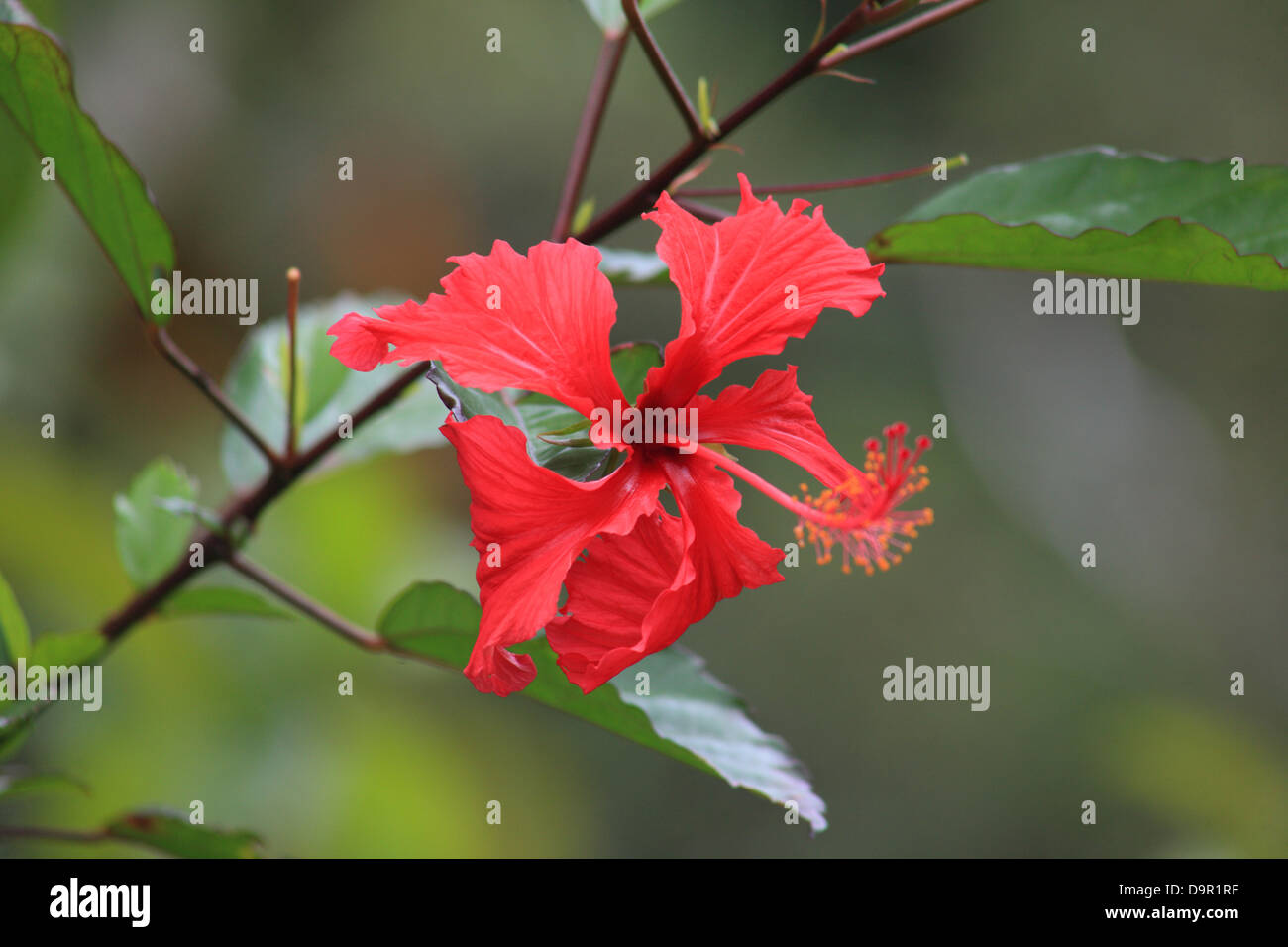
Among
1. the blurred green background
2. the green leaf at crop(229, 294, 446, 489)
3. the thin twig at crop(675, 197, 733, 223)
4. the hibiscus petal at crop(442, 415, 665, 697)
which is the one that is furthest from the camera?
the blurred green background

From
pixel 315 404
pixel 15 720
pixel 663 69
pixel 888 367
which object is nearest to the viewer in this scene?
pixel 663 69

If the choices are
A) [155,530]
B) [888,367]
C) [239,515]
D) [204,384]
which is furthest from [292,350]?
[888,367]

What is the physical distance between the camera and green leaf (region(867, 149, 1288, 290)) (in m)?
0.86

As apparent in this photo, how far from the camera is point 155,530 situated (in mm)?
1248

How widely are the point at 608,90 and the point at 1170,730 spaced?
109 inches

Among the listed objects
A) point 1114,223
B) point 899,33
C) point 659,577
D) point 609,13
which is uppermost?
point 609,13

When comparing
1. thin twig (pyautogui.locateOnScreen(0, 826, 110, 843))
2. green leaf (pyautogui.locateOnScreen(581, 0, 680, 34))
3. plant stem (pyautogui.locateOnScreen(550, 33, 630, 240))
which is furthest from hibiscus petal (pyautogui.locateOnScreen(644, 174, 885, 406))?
thin twig (pyautogui.locateOnScreen(0, 826, 110, 843))

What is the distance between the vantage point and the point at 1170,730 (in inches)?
119

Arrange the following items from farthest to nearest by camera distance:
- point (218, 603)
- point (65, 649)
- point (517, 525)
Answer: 1. point (218, 603)
2. point (65, 649)
3. point (517, 525)

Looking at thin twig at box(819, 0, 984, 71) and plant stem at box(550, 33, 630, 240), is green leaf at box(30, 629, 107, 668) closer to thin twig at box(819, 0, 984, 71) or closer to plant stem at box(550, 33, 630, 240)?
plant stem at box(550, 33, 630, 240)

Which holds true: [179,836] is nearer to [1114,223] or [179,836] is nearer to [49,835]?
[49,835]

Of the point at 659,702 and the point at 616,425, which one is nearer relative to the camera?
the point at 616,425

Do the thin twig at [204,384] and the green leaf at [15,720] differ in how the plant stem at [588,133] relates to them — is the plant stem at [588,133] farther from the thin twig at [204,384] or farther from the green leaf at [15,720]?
the green leaf at [15,720]

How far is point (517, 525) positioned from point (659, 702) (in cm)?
44
